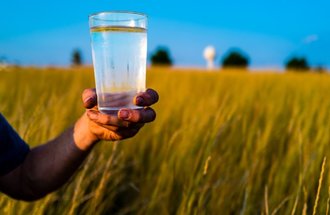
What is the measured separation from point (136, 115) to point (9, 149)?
18.6 inches

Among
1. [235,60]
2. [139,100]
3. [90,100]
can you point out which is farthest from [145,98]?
[235,60]

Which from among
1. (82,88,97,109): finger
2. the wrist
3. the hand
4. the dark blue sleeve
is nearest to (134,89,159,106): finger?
the hand

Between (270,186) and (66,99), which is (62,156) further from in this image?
(66,99)

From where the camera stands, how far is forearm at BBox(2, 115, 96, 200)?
1.04 meters

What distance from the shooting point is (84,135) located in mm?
977

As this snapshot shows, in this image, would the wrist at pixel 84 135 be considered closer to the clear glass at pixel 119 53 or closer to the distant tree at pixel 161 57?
the clear glass at pixel 119 53

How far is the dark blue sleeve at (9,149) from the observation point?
104 centimetres

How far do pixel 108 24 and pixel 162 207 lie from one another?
823mm

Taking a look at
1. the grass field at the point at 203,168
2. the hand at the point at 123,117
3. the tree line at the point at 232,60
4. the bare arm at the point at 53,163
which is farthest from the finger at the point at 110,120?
the tree line at the point at 232,60

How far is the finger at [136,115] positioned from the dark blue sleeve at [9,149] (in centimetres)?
43

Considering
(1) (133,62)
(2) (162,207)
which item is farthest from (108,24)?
(2) (162,207)

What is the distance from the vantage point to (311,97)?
9.15 ft

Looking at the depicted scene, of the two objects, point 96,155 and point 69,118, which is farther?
point 69,118

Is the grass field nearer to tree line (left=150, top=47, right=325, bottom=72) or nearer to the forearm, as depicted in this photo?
the forearm
